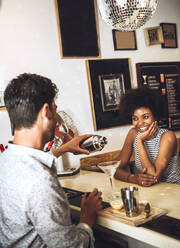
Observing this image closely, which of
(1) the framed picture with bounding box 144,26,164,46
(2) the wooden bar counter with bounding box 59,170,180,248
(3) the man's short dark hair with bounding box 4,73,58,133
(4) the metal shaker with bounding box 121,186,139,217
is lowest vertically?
(2) the wooden bar counter with bounding box 59,170,180,248

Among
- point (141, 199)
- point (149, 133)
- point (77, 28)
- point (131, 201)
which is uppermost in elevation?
point (77, 28)

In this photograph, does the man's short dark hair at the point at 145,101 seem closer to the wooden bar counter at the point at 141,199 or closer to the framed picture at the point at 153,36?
the wooden bar counter at the point at 141,199

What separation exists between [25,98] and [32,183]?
0.35 meters

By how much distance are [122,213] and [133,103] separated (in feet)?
4.50

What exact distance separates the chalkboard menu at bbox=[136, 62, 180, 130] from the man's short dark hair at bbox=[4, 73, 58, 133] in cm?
228

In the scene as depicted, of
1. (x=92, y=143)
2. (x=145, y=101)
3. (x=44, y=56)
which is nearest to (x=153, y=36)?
(x=145, y=101)

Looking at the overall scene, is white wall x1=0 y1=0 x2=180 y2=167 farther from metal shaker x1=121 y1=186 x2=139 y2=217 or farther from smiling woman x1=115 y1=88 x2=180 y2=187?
metal shaker x1=121 y1=186 x2=139 y2=217

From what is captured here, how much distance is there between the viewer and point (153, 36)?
346 centimetres

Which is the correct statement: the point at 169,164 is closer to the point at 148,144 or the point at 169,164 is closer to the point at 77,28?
the point at 148,144

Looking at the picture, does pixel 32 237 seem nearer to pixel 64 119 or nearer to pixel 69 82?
pixel 64 119

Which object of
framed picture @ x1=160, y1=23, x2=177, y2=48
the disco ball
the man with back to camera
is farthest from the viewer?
framed picture @ x1=160, y1=23, x2=177, y2=48

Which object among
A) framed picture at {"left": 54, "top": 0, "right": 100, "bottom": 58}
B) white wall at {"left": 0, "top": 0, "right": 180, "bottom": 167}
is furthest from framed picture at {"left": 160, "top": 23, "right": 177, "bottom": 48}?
framed picture at {"left": 54, "top": 0, "right": 100, "bottom": 58}

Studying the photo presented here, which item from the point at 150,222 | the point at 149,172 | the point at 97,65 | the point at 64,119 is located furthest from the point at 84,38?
the point at 150,222

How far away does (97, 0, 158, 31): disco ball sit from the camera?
1.78 meters
